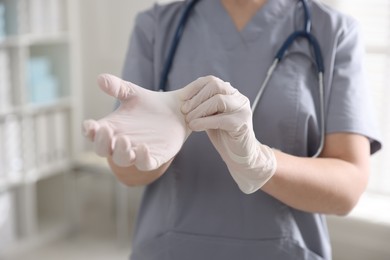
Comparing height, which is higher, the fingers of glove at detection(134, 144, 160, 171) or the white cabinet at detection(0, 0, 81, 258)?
the fingers of glove at detection(134, 144, 160, 171)

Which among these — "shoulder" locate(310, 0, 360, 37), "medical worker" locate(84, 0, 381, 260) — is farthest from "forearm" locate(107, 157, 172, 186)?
"shoulder" locate(310, 0, 360, 37)

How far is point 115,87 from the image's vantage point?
76cm

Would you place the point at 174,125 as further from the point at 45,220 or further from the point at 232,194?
the point at 45,220

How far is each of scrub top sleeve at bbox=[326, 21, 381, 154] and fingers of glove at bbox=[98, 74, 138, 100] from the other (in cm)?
43

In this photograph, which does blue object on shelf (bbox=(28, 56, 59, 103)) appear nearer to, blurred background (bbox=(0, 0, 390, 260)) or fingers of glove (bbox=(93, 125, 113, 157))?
blurred background (bbox=(0, 0, 390, 260))

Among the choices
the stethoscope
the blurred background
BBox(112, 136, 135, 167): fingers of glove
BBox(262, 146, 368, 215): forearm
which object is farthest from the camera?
the blurred background

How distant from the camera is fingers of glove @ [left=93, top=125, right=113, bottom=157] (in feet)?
2.27

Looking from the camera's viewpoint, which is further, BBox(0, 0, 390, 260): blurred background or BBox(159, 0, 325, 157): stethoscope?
BBox(0, 0, 390, 260): blurred background

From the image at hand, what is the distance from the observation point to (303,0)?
3.67 ft

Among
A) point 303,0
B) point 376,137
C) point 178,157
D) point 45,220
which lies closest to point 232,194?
point 178,157

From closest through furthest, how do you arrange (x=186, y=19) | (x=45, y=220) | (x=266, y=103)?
(x=266, y=103), (x=186, y=19), (x=45, y=220)

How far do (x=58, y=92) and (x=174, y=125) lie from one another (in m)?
2.05

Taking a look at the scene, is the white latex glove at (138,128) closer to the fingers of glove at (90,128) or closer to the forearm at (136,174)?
the fingers of glove at (90,128)

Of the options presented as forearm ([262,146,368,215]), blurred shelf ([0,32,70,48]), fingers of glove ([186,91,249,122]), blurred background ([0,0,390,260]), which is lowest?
blurred background ([0,0,390,260])
